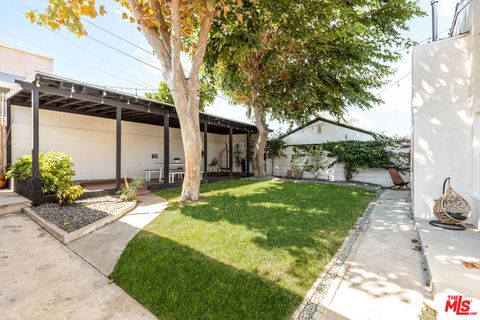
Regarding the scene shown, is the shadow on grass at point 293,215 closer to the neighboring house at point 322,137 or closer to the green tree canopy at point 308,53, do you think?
the neighboring house at point 322,137

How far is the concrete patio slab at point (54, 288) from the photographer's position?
2.16 m

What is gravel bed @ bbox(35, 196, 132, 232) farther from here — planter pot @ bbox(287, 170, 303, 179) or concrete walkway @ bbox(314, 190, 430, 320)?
planter pot @ bbox(287, 170, 303, 179)

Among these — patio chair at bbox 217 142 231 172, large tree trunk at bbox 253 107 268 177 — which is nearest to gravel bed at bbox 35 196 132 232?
large tree trunk at bbox 253 107 268 177

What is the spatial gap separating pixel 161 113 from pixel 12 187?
5170mm

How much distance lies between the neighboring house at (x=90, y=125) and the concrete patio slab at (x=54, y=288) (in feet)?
9.74

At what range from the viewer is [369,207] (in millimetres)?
6090

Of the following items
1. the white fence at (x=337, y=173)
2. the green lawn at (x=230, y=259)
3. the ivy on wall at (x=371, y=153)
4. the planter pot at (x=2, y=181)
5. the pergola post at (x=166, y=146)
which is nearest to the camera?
the green lawn at (x=230, y=259)

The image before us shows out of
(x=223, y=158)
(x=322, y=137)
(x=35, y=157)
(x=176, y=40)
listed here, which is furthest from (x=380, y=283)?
(x=223, y=158)

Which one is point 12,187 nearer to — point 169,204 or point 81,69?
point 169,204

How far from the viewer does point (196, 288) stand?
247 centimetres

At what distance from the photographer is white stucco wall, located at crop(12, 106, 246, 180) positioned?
780cm

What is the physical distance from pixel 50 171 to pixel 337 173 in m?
11.5

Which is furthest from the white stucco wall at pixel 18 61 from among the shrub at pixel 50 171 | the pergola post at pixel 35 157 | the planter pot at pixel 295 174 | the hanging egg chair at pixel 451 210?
the hanging egg chair at pixel 451 210

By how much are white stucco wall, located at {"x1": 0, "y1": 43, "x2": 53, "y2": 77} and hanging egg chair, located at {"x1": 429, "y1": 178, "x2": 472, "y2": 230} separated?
64.0ft
